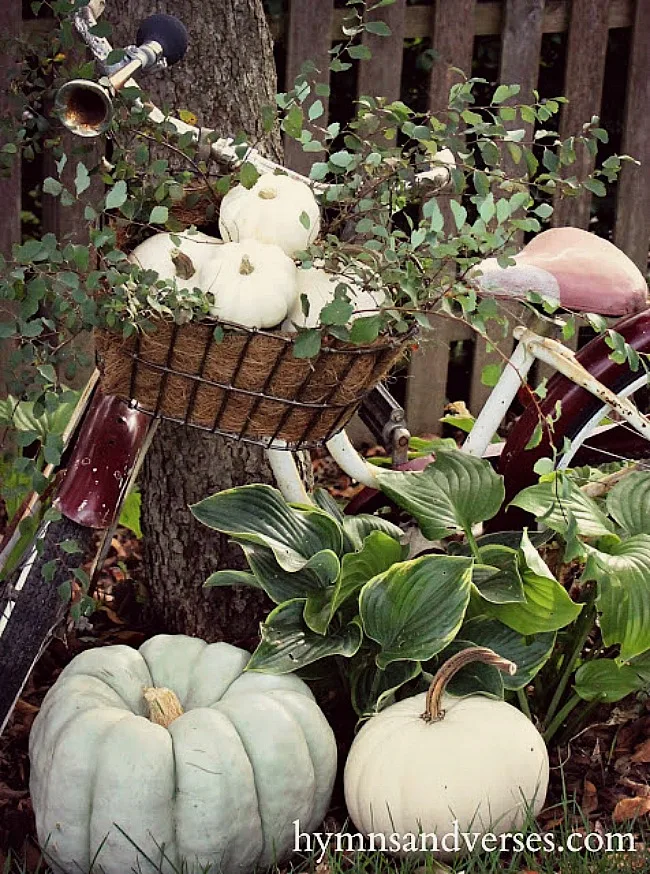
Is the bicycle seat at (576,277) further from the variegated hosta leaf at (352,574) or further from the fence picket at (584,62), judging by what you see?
the fence picket at (584,62)

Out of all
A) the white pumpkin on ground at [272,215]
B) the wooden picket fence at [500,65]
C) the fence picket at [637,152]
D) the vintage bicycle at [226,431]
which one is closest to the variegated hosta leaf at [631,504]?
the vintage bicycle at [226,431]

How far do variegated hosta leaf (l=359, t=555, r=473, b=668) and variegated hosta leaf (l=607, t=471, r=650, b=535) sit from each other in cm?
44

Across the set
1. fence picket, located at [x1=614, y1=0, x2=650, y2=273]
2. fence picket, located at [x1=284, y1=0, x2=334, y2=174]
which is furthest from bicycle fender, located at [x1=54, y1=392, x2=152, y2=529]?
fence picket, located at [x1=614, y1=0, x2=650, y2=273]

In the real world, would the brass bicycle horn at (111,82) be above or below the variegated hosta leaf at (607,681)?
above

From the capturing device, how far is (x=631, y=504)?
2.75 m

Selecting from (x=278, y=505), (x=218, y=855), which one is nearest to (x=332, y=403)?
(x=278, y=505)

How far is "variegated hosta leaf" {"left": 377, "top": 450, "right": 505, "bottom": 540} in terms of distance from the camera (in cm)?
264

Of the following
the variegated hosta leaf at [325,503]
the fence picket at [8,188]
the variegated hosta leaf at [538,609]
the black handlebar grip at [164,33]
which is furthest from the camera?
the fence picket at [8,188]

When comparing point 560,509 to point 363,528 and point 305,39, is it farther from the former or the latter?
point 305,39

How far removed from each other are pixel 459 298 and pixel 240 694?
85cm

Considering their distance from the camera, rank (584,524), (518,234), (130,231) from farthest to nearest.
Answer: (518,234) < (584,524) < (130,231)

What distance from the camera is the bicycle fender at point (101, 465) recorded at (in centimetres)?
243

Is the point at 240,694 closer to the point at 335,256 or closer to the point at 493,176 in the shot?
the point at 335,256

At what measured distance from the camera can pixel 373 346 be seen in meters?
2.18
